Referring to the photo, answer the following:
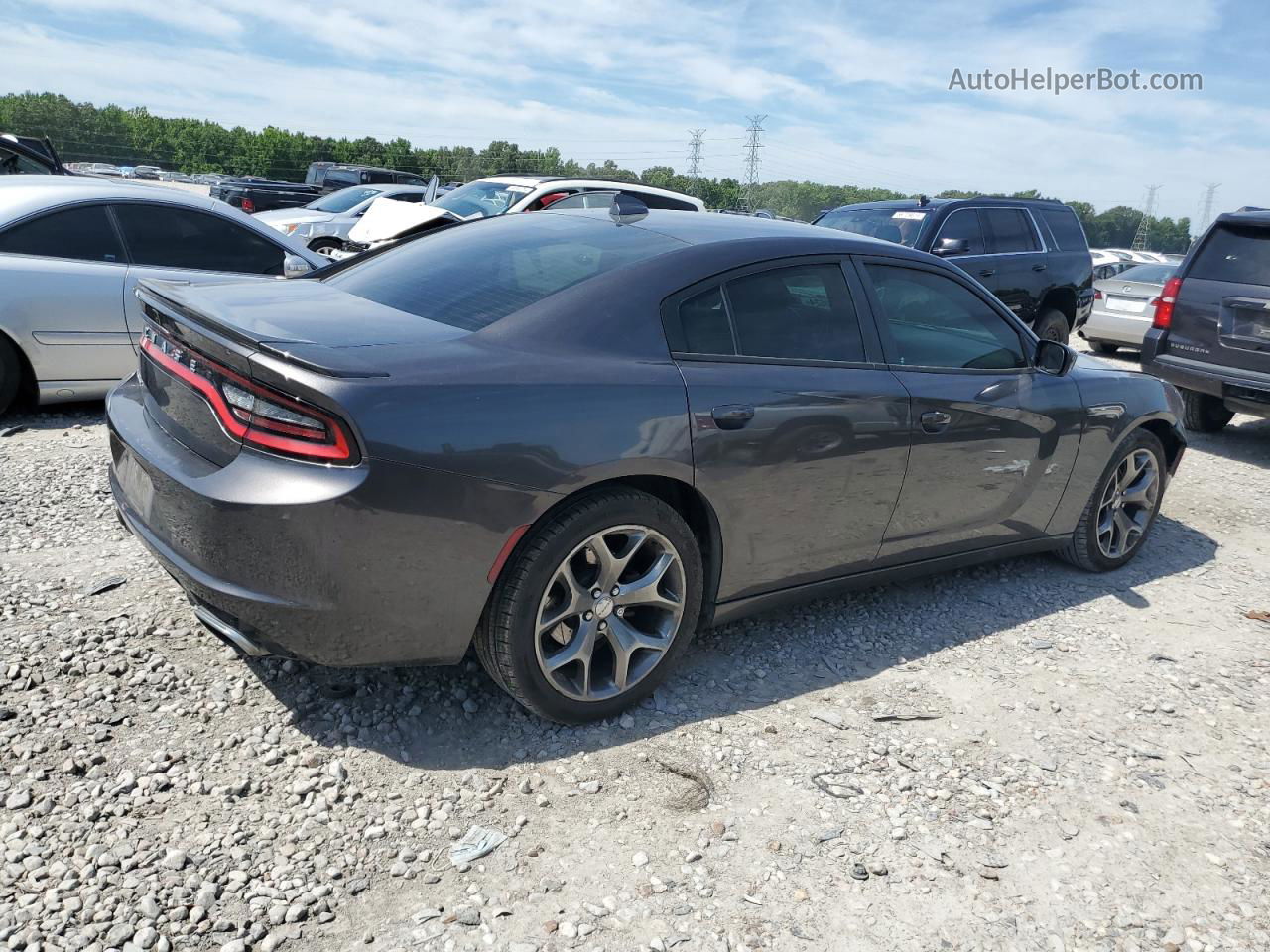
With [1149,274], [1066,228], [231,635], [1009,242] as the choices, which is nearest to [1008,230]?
[1009,242]

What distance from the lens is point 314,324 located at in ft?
9.17

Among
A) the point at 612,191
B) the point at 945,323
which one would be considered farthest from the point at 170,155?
the point at 945,323

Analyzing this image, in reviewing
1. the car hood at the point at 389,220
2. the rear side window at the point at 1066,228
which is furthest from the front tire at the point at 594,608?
the rear side window at the point at 1066,228

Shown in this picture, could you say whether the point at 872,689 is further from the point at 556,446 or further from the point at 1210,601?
the point at 1210,601

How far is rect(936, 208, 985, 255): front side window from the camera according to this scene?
938 cm

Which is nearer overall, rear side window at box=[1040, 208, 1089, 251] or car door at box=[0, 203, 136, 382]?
car door at box=[0, 203, 136, 382]

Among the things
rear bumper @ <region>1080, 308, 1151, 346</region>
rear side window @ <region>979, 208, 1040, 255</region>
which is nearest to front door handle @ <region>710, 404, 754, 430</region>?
rear side window @ <region>979, 208, 1040, 255</region>

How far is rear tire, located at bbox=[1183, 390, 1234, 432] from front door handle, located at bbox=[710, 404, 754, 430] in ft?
22.1

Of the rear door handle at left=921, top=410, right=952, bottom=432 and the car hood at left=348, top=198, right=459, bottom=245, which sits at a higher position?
the car hood at left=348, top=198, right=459, bottom=245

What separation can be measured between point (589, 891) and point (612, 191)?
9363 millimetres

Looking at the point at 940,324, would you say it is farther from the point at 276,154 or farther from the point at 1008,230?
the point at 276,154

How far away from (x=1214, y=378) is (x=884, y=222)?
3.50 meters

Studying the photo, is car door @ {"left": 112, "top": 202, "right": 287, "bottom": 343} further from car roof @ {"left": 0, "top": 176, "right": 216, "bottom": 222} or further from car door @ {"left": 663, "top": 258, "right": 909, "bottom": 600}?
car door @ {"left": 663, "top": 258, "right": 909, "bottom": 600}

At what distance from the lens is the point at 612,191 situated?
10.8 meters
